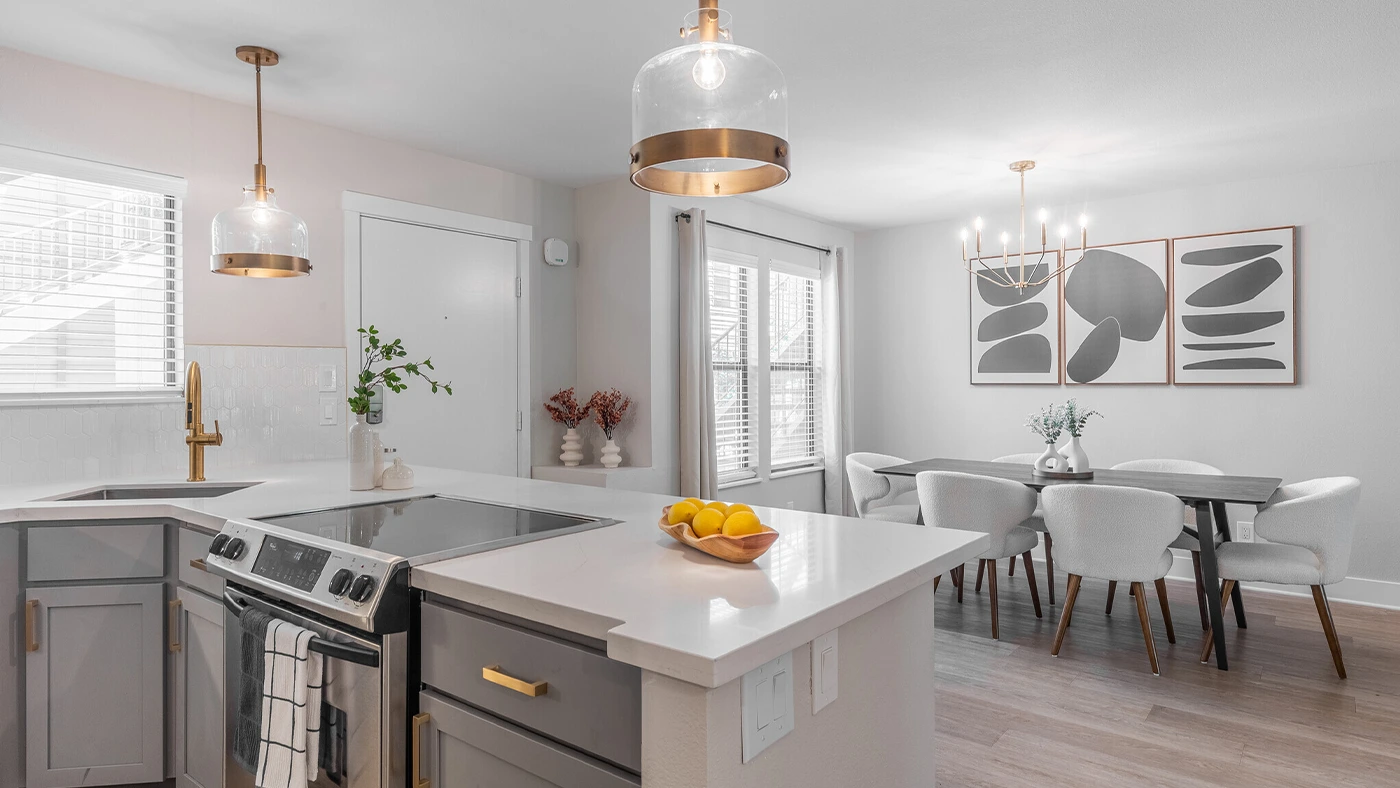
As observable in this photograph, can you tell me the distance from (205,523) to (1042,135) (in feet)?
12.4

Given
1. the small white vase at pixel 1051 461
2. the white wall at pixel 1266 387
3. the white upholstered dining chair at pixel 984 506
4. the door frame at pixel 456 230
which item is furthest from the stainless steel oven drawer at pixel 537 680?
the white wall at pixel 1266 387

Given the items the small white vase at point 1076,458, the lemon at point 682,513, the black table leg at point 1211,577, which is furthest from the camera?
the small white vase at point 1076,458

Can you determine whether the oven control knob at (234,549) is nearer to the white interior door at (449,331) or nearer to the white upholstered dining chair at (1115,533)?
the white interior door at (449,331)

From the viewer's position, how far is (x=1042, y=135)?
3.69 metres

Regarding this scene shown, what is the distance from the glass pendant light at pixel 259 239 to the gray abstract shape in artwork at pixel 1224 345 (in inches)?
192

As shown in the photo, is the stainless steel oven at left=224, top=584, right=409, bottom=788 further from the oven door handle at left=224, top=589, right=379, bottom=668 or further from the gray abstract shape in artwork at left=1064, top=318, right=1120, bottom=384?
the gray abstract shape in artwork at left=1064, top=318, right=1120, bottom=384

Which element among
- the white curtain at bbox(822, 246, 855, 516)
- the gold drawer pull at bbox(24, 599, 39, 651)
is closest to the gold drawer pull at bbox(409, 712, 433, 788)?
the gold drawer pull at bbox(24, 599, 39, 651)

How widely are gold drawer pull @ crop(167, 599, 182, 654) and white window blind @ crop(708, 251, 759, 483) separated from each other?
298 centimetres

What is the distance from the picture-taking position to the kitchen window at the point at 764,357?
4.88 m

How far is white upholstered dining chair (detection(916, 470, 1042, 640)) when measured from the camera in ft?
11.9

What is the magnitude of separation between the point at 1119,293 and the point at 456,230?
4135mm

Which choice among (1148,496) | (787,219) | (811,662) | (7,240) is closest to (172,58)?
(7,240)

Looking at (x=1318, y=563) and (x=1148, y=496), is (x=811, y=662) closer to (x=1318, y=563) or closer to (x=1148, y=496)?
(x=1148, y=496)

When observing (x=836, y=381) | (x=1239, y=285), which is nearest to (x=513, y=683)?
(x=836, y=381)
